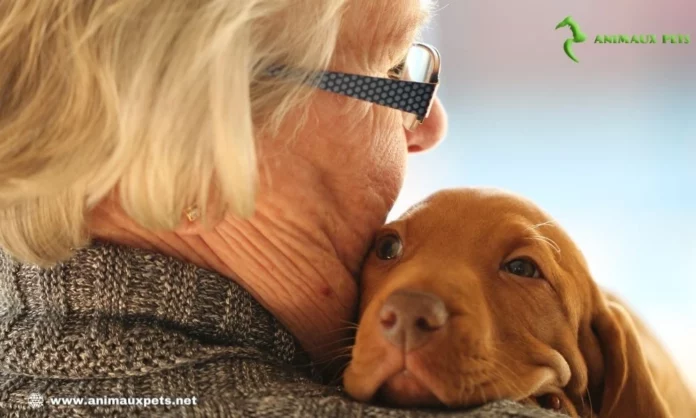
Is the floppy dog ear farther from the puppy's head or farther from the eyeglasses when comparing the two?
the eyeglasses

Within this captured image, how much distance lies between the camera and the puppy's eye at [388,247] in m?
1.18

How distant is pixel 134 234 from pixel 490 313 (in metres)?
0.49

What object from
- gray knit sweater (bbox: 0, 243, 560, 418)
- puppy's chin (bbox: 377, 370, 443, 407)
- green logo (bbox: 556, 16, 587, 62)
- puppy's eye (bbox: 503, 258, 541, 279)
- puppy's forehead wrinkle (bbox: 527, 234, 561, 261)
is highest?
green logo (bbox: 556, 16, 587, 62)

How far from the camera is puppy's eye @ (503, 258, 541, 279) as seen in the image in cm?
112

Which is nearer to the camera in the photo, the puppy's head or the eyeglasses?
the puppy's head

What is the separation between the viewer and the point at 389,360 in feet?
3.17

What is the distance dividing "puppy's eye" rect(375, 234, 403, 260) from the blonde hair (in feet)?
0.89

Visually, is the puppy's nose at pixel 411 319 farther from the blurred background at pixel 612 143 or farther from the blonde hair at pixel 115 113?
the blurred background at pixel 612 143

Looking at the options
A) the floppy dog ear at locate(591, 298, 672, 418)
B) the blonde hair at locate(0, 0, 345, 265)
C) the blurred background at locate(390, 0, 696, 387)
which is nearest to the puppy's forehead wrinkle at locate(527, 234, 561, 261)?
the floppy dog ear at locate(591, 298, 672, 418)

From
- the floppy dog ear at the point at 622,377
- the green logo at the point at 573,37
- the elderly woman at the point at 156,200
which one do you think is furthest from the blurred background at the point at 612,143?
the elderly woman at the point at 156,200

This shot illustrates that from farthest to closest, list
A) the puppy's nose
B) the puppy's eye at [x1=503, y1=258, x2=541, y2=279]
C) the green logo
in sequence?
Answer: the green logo, the puppy's eye at [x1=503, y1=258, x2=541, y2=279], the puppy's nose

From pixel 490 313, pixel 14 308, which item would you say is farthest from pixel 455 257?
pixel 14 308

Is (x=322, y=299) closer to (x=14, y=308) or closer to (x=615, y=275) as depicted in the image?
(x=14, y=308)

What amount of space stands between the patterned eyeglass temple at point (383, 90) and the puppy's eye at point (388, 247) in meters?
0.19
